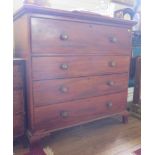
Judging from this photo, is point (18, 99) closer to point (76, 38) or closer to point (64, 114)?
point (64, 114)

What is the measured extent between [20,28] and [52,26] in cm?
23

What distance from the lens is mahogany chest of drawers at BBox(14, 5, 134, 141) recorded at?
110cm

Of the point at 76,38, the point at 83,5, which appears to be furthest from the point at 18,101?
the point at 83,5

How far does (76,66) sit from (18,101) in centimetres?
45

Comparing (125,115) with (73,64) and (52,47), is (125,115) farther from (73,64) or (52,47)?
(52,47)

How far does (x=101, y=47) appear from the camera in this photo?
1.36 m

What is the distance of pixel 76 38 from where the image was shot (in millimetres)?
1229

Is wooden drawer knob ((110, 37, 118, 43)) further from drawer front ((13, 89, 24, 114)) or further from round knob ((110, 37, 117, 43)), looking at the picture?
drawer front ((13, 89, 24, 114))

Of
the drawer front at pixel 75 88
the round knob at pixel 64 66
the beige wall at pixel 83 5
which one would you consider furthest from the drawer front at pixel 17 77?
the beige wall at pixel 83 5

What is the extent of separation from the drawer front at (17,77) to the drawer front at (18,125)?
0.67 feet

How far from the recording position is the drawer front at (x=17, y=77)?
3.69 ft

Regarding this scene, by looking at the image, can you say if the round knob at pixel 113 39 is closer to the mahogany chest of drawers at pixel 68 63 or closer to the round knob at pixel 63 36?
the mahogany chest of drawers at pixel 68 63

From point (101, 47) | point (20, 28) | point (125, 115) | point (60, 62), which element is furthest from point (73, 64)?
point (125, 115)
